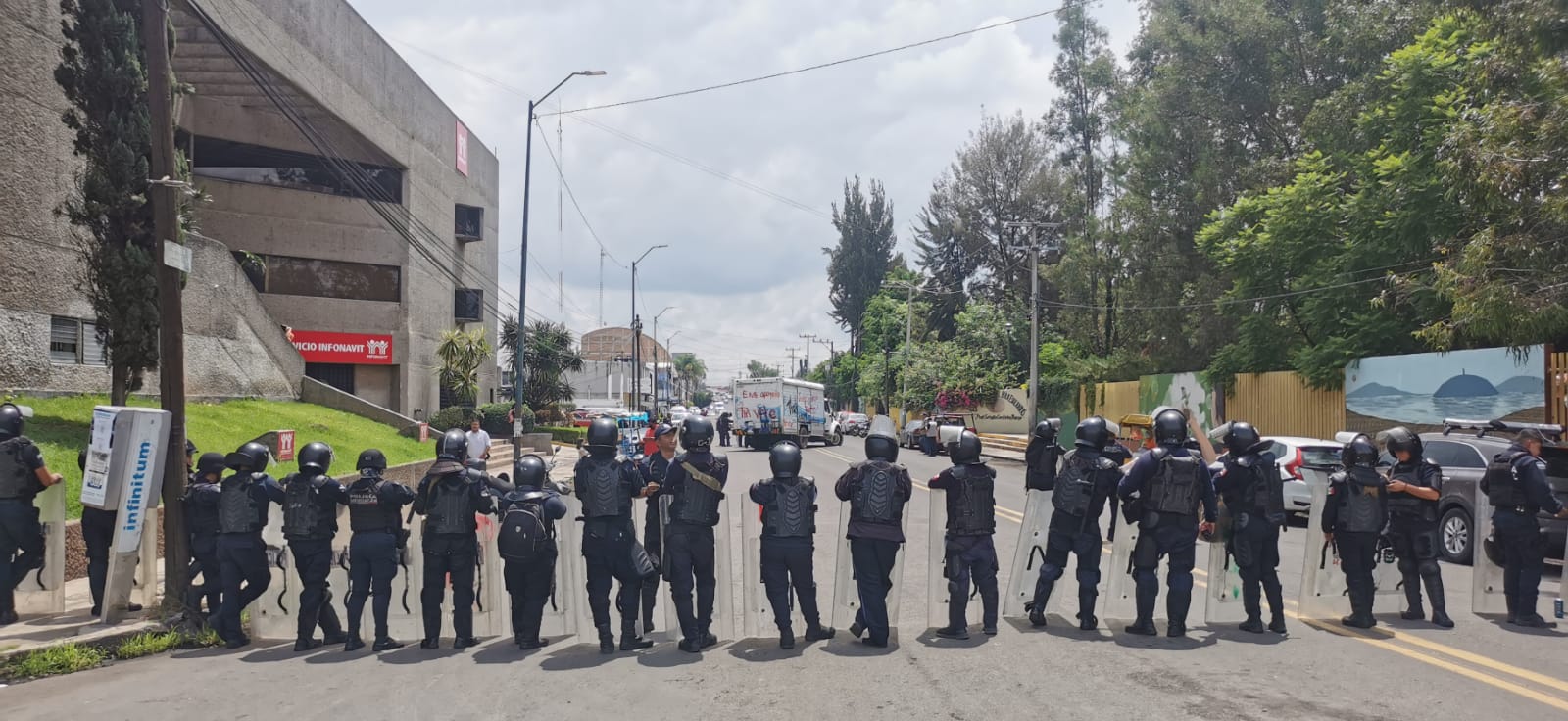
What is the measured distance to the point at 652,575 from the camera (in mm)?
7199

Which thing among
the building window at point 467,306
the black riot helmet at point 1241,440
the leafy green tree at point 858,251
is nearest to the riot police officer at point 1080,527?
the black riot helmet at point 1241,440

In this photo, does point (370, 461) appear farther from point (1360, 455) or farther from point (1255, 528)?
point (1360, 455)

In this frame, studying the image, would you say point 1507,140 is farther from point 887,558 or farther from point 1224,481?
point 887,558

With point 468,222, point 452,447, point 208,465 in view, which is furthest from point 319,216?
point 452,447

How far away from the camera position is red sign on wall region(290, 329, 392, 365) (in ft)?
114

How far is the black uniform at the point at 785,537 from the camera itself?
7.05 m

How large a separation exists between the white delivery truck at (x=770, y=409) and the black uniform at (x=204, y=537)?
32436 mm

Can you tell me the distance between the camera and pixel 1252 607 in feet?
24.4

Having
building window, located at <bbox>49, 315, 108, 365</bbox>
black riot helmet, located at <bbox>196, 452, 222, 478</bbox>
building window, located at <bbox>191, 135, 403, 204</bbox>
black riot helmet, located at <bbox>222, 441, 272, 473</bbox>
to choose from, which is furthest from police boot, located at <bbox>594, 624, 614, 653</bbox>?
building window, located at <bbox>191, 135, 403, 204</bbox>

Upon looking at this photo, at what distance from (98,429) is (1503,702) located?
1008 cm

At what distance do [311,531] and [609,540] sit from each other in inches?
87.3

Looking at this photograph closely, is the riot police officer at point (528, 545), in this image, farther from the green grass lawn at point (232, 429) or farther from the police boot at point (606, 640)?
the green grass lawn at point (232, 429)

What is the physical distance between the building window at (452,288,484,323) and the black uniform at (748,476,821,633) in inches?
1533

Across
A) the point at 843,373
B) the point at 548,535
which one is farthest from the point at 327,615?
the point at 843,373
